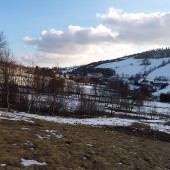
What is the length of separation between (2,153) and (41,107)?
46.8 metres

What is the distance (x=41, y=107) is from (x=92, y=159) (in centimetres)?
4493

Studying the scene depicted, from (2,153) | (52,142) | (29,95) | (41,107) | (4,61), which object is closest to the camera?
(2,153)

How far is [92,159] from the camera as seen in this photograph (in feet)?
53.4

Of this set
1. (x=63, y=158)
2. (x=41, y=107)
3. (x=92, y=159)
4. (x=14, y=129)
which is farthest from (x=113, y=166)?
(x=41, y=107)

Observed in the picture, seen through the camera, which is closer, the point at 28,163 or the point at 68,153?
the point at 28,163

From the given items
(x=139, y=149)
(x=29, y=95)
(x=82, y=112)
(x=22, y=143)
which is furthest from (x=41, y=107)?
(x=22, y=143)

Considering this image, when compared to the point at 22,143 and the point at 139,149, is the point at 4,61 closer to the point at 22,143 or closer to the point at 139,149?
the point at 139,149

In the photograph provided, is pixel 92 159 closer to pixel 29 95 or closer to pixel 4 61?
pixel 4 61

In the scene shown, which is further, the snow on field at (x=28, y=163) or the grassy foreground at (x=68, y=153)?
the grassy foreground at (x=68, y=153)

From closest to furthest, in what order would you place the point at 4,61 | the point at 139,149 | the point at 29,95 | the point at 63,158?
the point at 63,158 < the point at 139,149 < the point at 4,61 < the point at 29,95

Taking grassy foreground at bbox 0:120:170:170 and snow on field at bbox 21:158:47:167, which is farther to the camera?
grassy foreground at bbox 0:120:170:170

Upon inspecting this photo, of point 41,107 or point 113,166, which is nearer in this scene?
point 113,166

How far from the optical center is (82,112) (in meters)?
68.1

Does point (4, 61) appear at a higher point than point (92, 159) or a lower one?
higher
